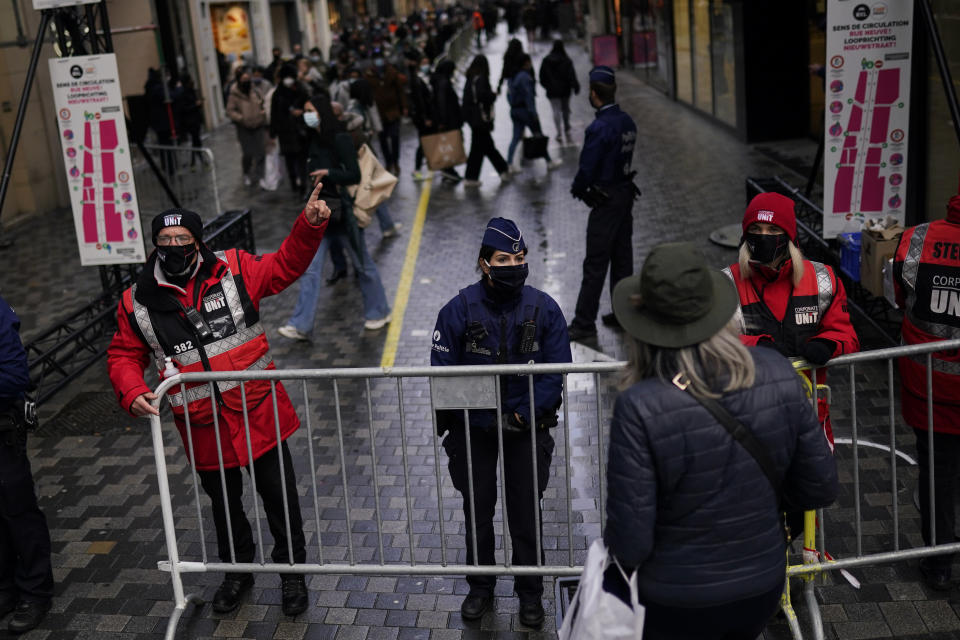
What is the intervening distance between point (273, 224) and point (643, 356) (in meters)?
12.0

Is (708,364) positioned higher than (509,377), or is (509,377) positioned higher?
(708,364)

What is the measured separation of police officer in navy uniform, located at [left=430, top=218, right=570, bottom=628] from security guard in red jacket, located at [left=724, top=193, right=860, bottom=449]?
87cm

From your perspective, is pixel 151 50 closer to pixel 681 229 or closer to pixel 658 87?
pixel 681 229

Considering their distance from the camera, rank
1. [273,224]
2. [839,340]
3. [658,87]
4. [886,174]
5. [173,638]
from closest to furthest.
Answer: [839,340] → [173,638] → [886,174] → [273,224] → [658,87]

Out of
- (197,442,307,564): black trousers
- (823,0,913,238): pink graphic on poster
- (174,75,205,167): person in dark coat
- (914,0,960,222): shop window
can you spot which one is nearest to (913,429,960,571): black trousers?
(197,442,307,564): black trousers

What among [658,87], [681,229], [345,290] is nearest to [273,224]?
[345,290]

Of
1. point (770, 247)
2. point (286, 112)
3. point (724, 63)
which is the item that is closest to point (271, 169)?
point (286, 112)

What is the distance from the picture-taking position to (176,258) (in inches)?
197

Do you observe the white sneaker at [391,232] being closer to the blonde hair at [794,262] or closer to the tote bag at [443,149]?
the tote bag at [443,149]

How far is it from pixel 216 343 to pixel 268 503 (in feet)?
2.92

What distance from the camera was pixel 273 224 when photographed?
Answer: 1473cm

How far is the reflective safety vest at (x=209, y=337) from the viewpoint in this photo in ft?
16.7

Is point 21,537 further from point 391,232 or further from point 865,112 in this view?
point 391,232

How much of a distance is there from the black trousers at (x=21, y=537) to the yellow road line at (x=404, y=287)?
3241mm
